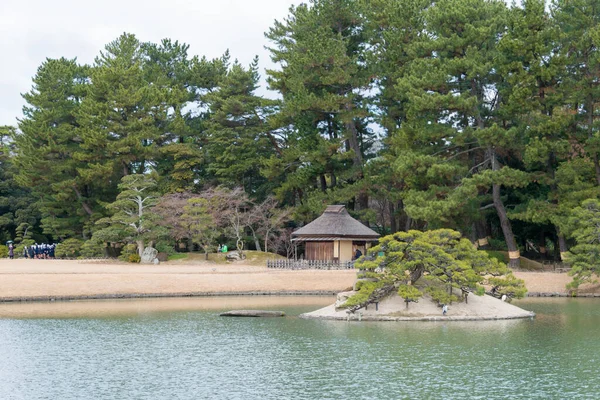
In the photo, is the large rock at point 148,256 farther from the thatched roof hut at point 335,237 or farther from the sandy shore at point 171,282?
the thatched roof hut at point 335,237

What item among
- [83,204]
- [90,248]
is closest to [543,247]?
[90,248]

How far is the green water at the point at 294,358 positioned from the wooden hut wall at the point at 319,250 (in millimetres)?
16317

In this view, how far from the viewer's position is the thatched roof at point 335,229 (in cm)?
4081

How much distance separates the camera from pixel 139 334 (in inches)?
863

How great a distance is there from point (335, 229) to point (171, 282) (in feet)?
33.8

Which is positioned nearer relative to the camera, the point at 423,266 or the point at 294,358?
the point at 294,358

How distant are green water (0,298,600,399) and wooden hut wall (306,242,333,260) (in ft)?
53.5

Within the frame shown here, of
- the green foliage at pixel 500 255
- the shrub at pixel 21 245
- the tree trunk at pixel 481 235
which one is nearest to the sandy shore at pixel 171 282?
the green foliage at pixel 500 255

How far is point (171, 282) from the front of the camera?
34.2 m

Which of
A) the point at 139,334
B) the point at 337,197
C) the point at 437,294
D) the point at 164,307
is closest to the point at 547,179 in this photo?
the point at 337,197

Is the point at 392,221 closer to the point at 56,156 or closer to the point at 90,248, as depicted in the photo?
the point at 90,248

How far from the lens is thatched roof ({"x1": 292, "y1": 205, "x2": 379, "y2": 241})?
40.8m

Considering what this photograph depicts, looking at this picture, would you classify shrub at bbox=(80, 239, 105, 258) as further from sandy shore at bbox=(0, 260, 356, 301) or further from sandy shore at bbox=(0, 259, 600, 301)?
sandy shore at bbox=(0, 259, 600, 301)

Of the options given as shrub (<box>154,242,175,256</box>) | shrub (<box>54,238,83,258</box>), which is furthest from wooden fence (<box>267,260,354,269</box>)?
shrub (<box>54,238,83,258</box>)
